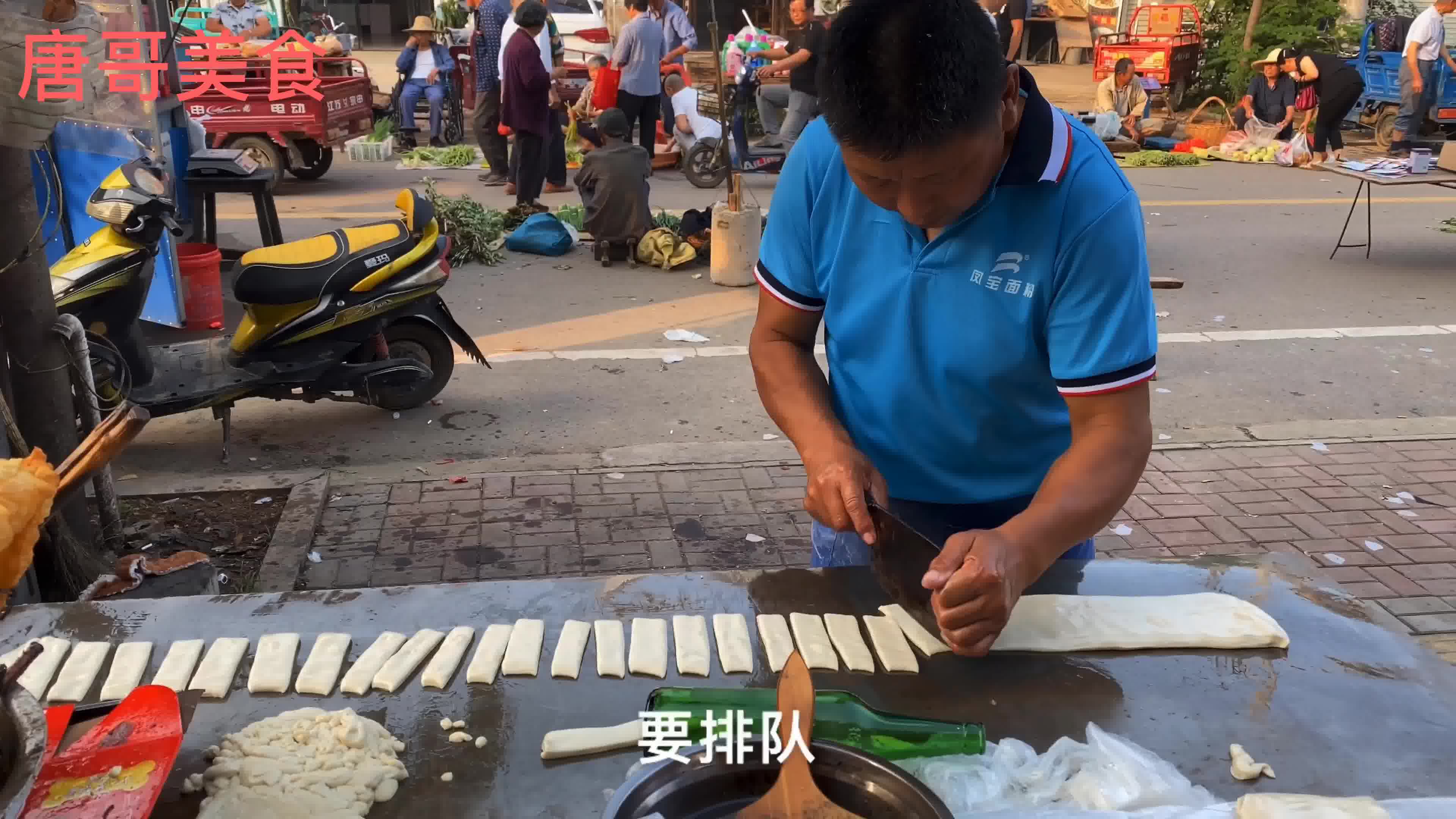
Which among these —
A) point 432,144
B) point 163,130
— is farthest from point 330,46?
point 163,130

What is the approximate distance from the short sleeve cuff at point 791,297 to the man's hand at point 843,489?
302mm

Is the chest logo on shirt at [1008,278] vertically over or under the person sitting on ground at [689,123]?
over

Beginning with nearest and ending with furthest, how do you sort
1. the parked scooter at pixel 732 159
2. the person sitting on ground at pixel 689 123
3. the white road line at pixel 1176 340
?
the white road line at pixel 1176 340
the parked scooter at pixel 732 159
the person sitting on ground at pixel 689 123

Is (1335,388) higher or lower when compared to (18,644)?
lower

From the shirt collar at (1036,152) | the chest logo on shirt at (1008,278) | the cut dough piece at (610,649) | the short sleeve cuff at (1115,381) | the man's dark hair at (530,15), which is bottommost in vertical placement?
the cut dough piece at (610,649)

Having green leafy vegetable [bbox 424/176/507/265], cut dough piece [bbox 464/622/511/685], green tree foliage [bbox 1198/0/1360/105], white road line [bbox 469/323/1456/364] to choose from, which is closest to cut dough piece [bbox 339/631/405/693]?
cut dough piece [bbox 464/622/511/685]

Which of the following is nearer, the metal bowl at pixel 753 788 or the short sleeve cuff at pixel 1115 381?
the metal bowl at pixel 753 788

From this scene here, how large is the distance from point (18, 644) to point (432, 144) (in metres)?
12.6

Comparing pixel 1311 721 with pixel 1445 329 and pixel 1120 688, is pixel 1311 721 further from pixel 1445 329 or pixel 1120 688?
pixel 1445 329

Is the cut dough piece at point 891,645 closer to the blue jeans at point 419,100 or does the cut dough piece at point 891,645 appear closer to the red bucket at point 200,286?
the red bucket at point 200,286

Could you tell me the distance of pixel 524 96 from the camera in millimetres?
9180

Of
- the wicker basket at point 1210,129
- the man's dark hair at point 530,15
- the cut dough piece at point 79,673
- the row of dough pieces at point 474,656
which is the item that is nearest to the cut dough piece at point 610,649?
the row of dough pieces at point 474,656

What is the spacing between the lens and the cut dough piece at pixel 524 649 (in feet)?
5.61

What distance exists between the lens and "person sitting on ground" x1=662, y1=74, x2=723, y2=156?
10.9 metres
